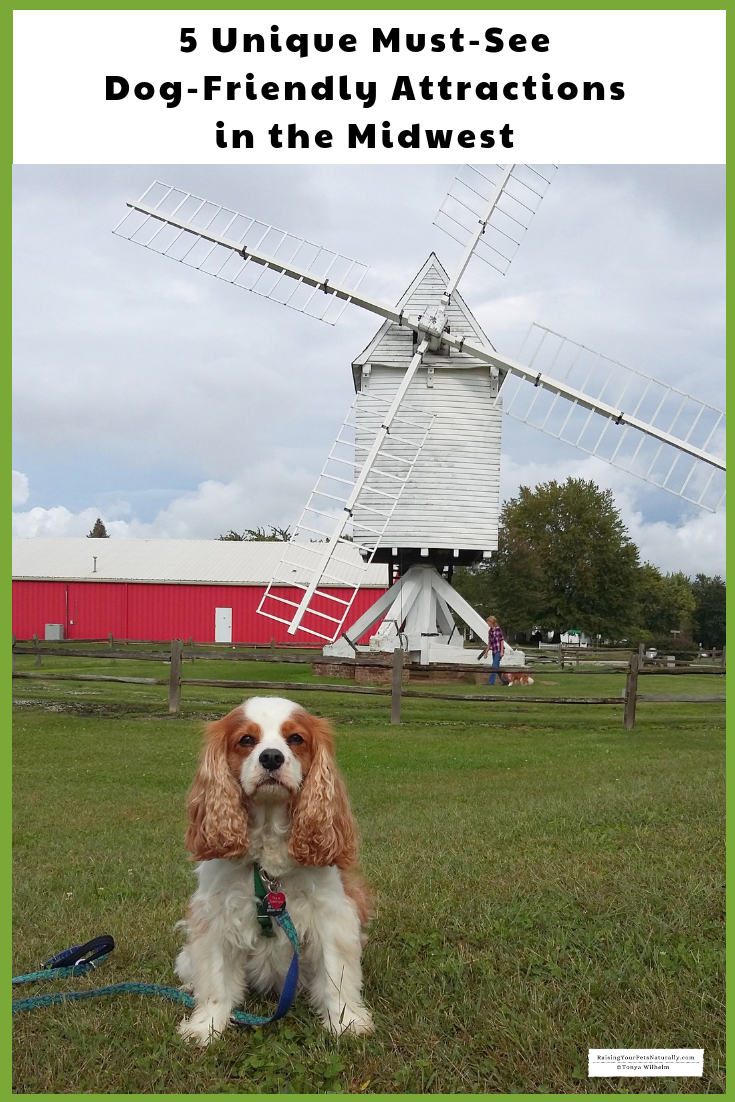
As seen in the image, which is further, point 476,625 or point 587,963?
point 476,625

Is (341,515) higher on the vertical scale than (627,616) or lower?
higher

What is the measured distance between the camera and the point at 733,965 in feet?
10.0

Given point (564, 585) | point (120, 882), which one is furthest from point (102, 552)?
point (120, 882)

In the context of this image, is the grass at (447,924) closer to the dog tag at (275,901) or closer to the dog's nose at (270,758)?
the dog tag at (275,901)

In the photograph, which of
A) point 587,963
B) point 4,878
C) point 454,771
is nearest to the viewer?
point 4,878

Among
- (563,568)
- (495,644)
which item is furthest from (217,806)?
(563,568)

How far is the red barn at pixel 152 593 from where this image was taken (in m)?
41.3

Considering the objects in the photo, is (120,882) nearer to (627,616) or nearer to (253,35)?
(253,35)

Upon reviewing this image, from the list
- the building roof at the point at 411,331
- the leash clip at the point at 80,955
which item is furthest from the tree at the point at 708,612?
the leash clip at the point at 80,955

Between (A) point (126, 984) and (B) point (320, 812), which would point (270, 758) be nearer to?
(B) point (320, 812)

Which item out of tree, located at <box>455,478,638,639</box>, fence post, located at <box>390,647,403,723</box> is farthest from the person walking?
tree, located at <box>455,478,638,639</box>

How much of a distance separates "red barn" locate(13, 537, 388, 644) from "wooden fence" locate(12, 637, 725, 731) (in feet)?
81.2

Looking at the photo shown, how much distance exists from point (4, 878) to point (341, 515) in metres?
18.0

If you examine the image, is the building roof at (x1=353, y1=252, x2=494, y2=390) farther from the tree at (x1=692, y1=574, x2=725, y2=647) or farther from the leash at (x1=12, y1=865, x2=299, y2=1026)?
the tree at (x1=692, y1=574, x2=725, y2=647)
